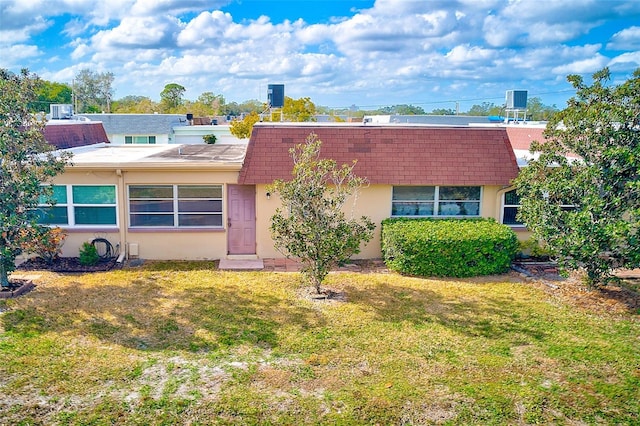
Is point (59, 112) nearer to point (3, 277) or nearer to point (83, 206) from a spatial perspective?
point (83, 206)

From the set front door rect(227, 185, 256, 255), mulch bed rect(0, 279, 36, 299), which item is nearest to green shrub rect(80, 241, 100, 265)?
mulch bed rect(0, 279, 36, 299)

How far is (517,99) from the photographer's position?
25.0m

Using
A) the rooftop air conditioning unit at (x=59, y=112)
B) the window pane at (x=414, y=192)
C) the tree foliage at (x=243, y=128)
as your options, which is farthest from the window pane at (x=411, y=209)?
the tree foliage at (x=243, y=128)

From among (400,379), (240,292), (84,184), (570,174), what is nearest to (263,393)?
(400,379)

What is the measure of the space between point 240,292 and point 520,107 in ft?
59.5

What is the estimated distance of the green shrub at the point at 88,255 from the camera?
14.1 m

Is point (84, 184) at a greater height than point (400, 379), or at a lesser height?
greater

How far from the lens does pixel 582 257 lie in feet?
37.5

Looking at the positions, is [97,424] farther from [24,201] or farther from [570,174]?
[570,174]

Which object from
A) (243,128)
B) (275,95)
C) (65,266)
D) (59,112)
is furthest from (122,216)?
(243,128)

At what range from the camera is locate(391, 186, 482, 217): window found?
15.4 m

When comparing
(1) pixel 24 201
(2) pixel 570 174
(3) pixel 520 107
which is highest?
(3) pixel 520 107

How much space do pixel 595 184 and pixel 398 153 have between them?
17.2ft

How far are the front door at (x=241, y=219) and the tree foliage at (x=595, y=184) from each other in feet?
24.0
